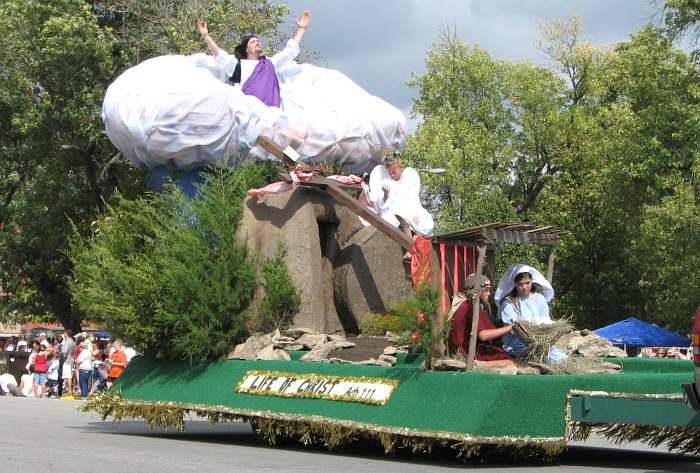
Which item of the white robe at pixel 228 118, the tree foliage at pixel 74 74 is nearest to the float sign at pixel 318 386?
the white robe at pixel 228 118

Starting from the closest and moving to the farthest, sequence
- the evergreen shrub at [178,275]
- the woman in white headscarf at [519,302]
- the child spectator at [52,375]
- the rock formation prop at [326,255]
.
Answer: the woman in white headscarf at [519,302], the evergreen shrub at [178,275], the rock formation prop at [326,255], the child spectator at [52,375]

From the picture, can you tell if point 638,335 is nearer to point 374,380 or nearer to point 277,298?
point 277,298

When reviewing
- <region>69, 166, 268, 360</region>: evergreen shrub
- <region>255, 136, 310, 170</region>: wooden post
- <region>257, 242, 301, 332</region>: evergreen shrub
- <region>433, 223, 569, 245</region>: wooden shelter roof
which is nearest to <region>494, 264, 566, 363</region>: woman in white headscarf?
<region>433, 223, 569, 245</region>: wooden shelter roof

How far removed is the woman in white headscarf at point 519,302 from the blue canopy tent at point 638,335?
47.9 ft

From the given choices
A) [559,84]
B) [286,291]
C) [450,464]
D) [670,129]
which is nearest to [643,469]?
[450,464]

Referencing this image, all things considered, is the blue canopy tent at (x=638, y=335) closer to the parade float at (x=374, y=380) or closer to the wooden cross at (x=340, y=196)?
the parade float at (x=374, y=380)

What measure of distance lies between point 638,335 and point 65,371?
13668 mm

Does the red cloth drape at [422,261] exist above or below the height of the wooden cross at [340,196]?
below

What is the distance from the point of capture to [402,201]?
14516 mm

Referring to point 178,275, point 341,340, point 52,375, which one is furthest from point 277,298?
point 52,375

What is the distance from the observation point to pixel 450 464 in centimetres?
1116

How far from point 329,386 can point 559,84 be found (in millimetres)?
38438

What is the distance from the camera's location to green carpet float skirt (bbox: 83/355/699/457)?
10281 mm

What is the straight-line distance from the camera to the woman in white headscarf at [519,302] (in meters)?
11.6
